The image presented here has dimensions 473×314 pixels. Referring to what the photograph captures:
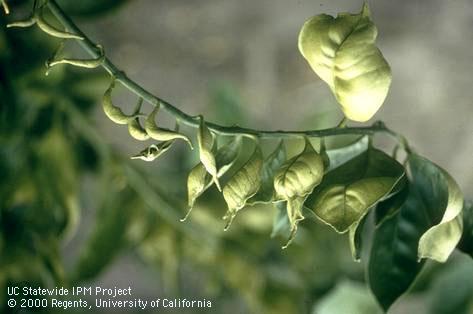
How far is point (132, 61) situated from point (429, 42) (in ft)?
1.17

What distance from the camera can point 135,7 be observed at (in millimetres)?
875

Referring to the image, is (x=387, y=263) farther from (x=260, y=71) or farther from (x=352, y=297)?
(x=260, y=71)

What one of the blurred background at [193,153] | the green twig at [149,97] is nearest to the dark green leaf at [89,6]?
the blurred background at [193,153]

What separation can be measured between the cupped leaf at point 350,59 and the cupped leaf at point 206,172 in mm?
50

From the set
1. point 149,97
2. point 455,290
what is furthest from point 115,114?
point 455,290

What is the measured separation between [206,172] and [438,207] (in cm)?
11

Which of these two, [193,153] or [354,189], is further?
[193,153]

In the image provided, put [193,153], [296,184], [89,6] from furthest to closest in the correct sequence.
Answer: [193,153] → [89,6] → [296,184]

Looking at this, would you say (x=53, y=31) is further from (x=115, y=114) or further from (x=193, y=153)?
(x=193, y=153)

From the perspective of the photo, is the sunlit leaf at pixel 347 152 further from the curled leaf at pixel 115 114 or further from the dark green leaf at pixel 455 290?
the dark green leaf at pixel 455 290

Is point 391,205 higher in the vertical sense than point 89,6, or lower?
lower

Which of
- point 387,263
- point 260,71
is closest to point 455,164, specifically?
point 260,71

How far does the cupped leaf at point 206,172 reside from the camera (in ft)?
0.92

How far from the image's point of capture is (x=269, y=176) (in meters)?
0.32
